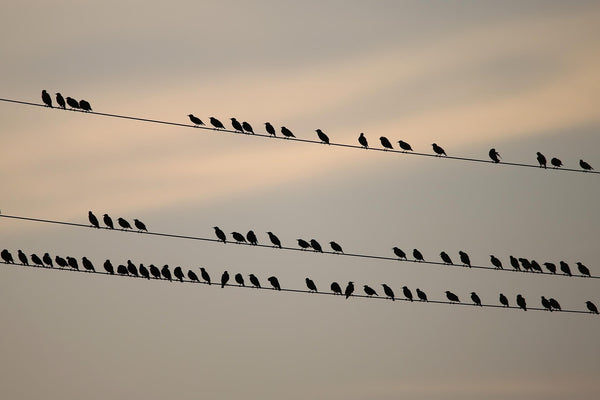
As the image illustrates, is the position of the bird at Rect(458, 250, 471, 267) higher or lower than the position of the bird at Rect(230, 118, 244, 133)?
lower

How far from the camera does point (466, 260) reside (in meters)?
40.3

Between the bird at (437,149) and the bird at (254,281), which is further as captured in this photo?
the bird at (254,281)

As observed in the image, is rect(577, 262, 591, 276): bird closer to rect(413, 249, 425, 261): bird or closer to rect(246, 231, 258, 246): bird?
rect(413, 249, 425, 261): bird

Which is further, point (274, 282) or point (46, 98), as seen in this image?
point (274, 282)

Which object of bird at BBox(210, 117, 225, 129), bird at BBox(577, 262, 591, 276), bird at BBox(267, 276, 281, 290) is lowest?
bird at BBox(267, 276, 281, 290)

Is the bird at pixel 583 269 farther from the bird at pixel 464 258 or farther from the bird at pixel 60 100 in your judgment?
the bird at pixel 60 100

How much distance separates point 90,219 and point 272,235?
21.6 feet

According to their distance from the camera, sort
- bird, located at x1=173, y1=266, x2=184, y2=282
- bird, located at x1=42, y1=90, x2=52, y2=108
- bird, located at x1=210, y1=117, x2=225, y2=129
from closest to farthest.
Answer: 1. bird, located at x1=42, y1=90, x2=52, y2=108
2. bird, located at x1=210, y1=117, x2=225, y2=129
3. bird, located at x1=173, y1=266, x2=184, y2=282

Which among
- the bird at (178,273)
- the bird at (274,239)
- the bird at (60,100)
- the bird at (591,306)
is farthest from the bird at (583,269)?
the bird at (60,100)

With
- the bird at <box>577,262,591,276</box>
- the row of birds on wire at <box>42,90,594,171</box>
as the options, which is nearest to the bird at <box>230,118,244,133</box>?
the row of birds on wire at <box>42,90,594,171</box>

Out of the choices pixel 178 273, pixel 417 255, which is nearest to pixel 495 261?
pixel 417 255

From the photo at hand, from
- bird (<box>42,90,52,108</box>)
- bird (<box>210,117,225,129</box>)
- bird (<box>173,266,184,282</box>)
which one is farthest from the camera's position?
bird (<box>173,266,184,282</box>)

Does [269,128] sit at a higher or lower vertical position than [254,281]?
higher

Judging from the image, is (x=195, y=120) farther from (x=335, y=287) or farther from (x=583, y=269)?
(x=583, y=269)
